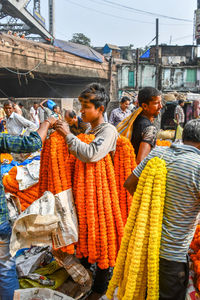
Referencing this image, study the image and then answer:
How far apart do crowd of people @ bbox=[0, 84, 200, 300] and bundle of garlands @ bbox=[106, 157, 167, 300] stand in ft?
0.19

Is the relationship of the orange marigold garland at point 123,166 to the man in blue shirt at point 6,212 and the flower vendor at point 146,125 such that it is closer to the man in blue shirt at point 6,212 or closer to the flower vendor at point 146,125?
the flower vendor at point 146,125

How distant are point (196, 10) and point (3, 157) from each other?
3086cm

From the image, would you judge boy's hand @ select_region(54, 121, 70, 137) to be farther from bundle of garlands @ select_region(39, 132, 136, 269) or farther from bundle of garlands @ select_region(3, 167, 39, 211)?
bundle of garlands @ select_region(3, 167, 39, 211)

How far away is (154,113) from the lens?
266cm

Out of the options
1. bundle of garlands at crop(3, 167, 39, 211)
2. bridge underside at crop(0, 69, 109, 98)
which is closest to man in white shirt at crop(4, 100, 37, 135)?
bundle of garlands at crop(3, 167, 39, 211)

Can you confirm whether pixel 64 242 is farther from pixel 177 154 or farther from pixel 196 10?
pixel 196 10

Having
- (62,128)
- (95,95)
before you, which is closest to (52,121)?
(62,128)

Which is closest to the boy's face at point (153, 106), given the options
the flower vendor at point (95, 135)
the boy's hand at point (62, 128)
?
the flower vendor at point (95, 135)

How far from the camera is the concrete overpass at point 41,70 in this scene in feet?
39.4

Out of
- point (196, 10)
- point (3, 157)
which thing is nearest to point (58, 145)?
point (3, 157)

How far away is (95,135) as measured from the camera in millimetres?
2068

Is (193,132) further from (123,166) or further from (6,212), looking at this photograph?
(6,212)

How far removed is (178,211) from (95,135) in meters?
0.91

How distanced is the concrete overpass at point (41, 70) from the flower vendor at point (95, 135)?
10.5 metres
